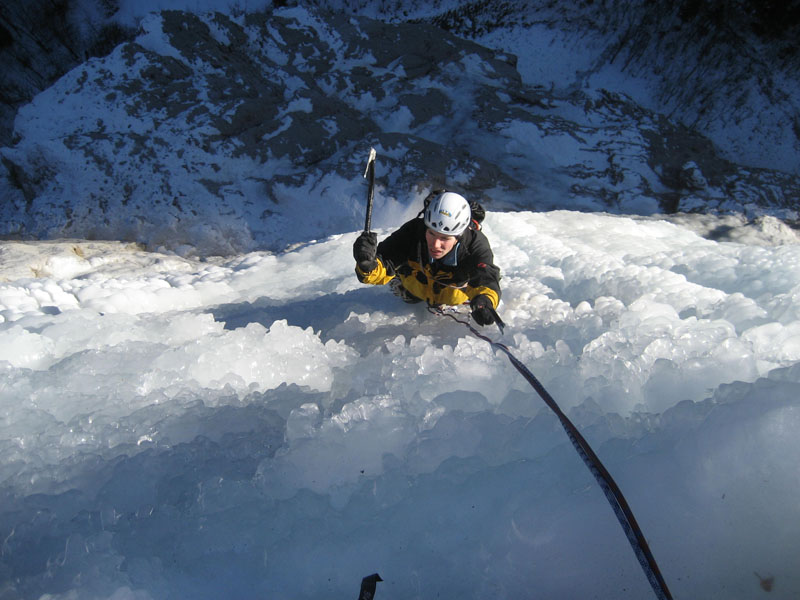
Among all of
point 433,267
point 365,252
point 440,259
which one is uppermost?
point 365,252

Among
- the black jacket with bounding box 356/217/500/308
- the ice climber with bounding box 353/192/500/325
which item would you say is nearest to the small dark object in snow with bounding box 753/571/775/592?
the ice climber with bounding box 353/192/500/325

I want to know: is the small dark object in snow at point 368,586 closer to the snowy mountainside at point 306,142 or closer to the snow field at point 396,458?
the snow field at point 396,458

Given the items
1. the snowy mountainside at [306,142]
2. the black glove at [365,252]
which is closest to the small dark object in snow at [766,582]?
the black glove at [365,252]

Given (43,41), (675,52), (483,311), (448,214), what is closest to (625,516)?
(483,311)

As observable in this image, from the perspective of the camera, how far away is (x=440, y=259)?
300 centimetres

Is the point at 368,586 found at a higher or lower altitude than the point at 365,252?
lower

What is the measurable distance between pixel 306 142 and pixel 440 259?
16.5 feet

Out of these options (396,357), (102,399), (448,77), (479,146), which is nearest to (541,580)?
(396,357)

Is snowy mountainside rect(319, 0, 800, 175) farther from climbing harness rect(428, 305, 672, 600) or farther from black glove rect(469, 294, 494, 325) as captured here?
climbing harness rect(428, 305, 672, 600)

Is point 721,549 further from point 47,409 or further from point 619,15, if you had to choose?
point 619,15

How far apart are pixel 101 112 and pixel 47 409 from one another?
6.32 meters

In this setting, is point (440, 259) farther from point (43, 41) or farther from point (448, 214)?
point (43, 41)

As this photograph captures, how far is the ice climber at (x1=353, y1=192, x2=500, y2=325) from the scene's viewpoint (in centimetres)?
272

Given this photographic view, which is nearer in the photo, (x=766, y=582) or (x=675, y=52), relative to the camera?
(x=766, y=582)
